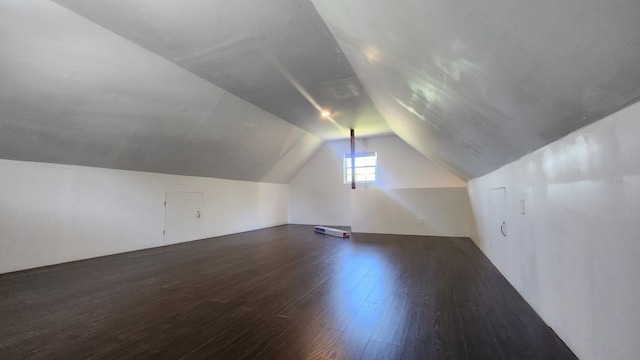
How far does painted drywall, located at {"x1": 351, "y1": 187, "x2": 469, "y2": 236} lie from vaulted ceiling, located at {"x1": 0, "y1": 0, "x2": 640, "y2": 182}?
2.09 meters

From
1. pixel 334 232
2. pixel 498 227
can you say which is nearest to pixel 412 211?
pixel 334 232

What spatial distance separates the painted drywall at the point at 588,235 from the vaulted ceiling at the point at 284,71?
0.14 metres

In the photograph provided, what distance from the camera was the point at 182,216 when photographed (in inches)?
222

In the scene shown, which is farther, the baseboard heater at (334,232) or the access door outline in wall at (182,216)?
the baseboard heater at (334,232)

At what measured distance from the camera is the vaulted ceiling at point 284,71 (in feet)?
2.82

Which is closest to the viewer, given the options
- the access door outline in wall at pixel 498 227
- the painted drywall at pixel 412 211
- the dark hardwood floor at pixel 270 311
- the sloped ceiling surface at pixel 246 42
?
the dark hardwood floor at pixel 270 311

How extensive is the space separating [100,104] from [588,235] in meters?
4.50

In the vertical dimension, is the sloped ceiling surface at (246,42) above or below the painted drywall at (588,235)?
above

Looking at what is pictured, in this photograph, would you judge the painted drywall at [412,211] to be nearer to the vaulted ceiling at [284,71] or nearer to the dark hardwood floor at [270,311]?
the vaulted ceiling at [284,71]

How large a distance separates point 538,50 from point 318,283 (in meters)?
2.68

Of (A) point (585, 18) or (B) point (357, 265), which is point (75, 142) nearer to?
(B) point (357, 265)

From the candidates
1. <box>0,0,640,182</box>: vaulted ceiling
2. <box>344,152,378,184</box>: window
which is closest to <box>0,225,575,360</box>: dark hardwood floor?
<box>0,0,640,182</box>: vaulted ceiling

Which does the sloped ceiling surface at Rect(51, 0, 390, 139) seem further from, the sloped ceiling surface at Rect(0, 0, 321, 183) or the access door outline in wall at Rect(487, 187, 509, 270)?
the access door outline in wall at Rect(487, 187, 509, 270)

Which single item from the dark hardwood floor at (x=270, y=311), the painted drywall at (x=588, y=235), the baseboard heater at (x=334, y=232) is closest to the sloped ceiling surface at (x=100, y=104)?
the dark hardwood floor at (x=270, y=311)
